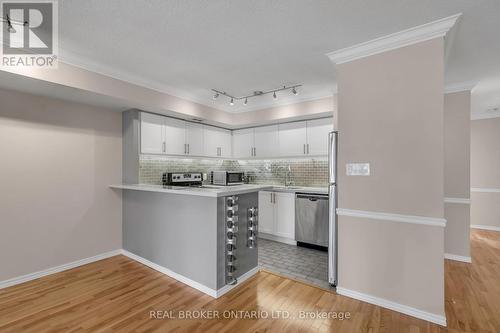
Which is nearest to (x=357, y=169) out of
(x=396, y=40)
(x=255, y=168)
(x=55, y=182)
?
(x=396, y=40)

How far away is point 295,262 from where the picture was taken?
11.3 ft

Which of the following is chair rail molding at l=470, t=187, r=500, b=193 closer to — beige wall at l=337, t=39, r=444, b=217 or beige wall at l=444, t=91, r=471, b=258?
beige wall at l=444, t=91, r=471, b=258

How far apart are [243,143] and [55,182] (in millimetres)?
3299

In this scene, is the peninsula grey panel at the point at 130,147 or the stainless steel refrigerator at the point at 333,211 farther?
the peninsula grey panel at the point at 130,147

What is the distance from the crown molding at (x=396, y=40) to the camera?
203cm

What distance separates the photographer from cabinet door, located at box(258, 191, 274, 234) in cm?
447

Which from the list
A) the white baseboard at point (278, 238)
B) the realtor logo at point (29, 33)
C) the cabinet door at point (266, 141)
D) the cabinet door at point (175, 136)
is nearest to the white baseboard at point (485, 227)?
the white baseboard at point (278, 238)

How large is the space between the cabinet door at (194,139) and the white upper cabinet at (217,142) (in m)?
0.13

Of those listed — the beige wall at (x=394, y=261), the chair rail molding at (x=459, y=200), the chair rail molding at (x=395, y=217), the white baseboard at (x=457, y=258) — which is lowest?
the white baseboard at (x=457, y=258)

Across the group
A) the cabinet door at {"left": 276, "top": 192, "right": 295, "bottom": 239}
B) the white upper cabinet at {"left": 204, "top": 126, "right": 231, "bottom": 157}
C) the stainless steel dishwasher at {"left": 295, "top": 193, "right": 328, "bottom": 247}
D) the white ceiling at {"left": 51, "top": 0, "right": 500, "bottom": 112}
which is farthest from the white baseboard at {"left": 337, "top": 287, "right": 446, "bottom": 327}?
the white upper cabinet at {"left": 204, "top": 126, "right": 231, "bottom": 157}

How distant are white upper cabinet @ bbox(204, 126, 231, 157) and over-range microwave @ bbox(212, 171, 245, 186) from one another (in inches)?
16.5

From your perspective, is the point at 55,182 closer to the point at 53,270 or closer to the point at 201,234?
the point at 53,270

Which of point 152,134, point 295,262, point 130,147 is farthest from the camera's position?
point 152,134

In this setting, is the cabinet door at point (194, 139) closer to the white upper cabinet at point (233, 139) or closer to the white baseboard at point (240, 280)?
the white upper cabinet at point (233, 139)
